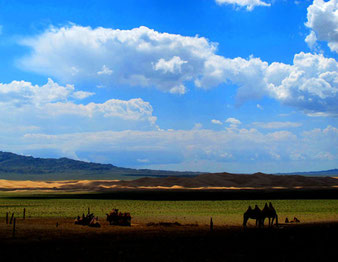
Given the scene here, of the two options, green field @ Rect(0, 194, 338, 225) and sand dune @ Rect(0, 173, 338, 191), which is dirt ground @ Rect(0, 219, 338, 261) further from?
sand dune @ Rect(0, 173, 338, 191)

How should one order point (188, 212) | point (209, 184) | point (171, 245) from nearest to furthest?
point (171, 245) < point (188, 212) < point (209, 184)

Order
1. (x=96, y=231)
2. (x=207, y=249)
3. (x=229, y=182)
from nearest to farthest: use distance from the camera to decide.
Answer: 1. (x=207, y=249)
2. (x=96, y=231)
3. (x=229, y=182)

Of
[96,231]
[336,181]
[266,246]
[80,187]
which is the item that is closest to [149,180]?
[80,187]

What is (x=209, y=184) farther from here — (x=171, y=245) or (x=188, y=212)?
(x=171, y=245)

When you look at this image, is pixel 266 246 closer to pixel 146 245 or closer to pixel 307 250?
pixel 307 250

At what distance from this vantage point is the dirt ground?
663 inches

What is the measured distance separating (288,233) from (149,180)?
109 m

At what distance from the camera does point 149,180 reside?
432ft

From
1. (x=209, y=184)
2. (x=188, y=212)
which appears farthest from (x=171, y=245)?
(x=209, y=184)

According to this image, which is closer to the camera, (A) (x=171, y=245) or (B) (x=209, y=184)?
(A) (x=171, y=245)

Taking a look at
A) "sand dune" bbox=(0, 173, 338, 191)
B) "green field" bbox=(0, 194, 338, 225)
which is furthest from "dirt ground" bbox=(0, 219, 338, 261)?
"sand dune" bbox=(0, 173, 338, 191)

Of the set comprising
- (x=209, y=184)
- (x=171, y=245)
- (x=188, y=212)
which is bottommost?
(x=171, y=245)

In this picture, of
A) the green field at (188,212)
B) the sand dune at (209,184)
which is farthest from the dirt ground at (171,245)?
the sand dune at (209,184)

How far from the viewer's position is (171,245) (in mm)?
19625
